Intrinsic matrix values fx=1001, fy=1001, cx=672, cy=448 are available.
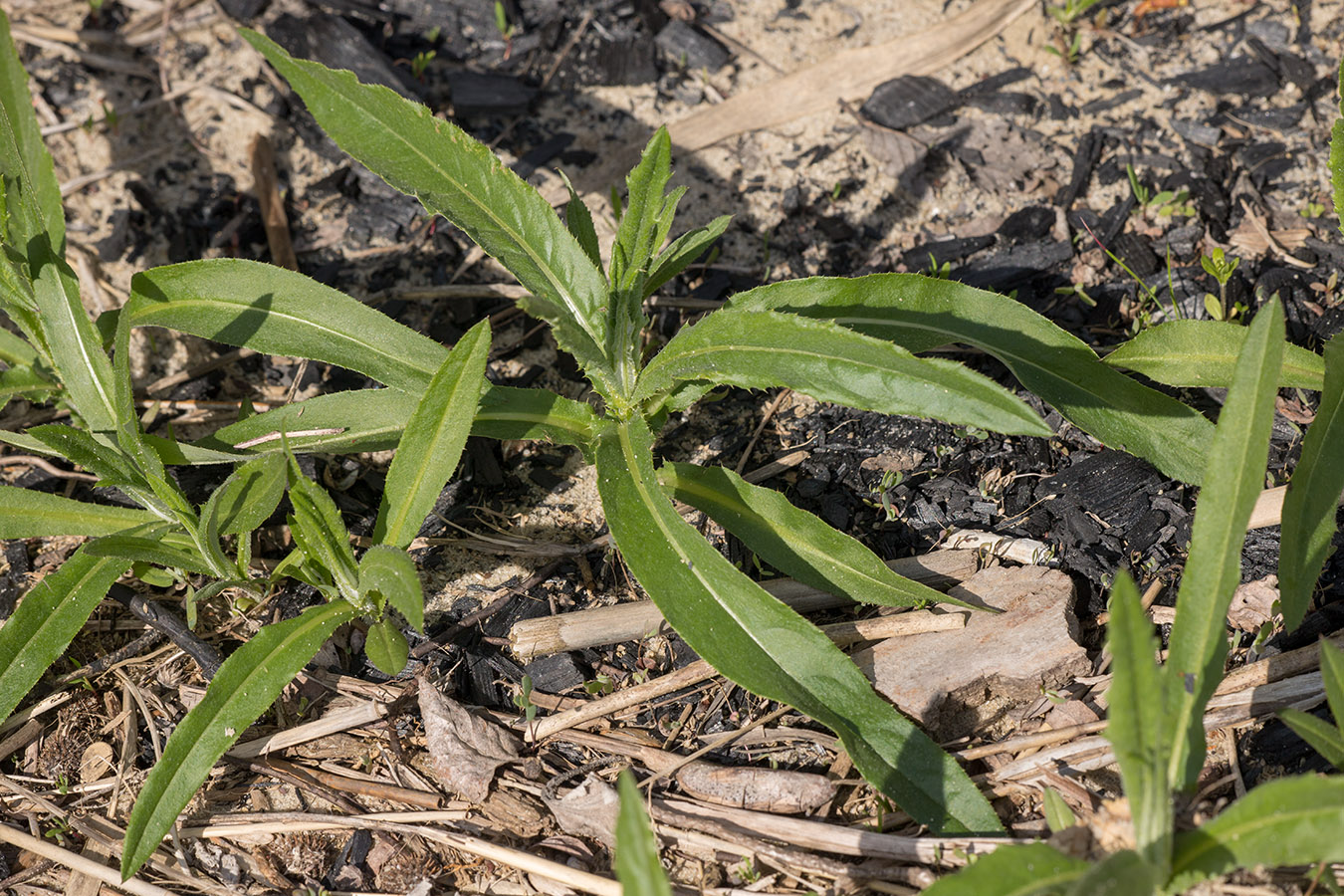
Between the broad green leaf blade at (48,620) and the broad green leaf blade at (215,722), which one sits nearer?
the broad green leaf blade at (215,722)

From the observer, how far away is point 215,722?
1.91 metres

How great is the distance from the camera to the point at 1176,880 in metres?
1.55

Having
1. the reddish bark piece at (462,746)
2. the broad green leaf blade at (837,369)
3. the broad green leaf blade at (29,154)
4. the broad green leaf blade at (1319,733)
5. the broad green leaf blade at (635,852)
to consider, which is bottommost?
the reddish bark piece at (462,746)

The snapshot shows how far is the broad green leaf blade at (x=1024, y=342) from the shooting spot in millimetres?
2127

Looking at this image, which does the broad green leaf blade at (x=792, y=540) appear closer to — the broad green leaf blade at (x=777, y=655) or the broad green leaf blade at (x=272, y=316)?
the broad green leaf blade at (x=777, y=655)

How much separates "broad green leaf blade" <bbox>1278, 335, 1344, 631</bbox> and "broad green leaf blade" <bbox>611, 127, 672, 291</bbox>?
138 centimetres

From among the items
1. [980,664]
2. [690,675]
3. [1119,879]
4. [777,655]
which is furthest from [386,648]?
[1119,879]

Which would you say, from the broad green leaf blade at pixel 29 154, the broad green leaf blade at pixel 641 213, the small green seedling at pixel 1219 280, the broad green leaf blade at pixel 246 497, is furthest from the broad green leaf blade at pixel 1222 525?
the broad green leaf blade at pixel 29 154

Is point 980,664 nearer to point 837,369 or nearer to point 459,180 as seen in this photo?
point 837,369

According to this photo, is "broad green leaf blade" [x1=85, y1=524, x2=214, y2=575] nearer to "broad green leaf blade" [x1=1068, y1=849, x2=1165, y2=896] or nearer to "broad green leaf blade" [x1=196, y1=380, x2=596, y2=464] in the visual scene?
"broad green leaf blade" [x1=196, y1=380, x2=596, y2=464]

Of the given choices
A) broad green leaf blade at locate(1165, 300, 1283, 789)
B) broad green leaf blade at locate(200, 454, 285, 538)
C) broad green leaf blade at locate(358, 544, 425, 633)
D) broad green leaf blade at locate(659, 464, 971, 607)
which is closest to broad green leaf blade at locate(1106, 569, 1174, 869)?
broad green leaf blade at locate(1165, 300, 1283, 789)

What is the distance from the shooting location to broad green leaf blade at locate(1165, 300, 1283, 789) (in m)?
1.68

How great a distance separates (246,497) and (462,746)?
70 centimetres

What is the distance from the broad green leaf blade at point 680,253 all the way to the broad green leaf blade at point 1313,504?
129 cm
